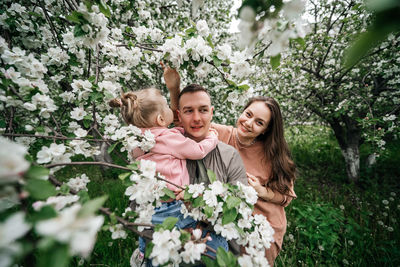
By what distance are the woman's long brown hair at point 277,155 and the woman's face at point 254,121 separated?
0.09m

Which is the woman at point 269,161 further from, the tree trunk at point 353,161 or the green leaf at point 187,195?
the tree trunk at point 353,161

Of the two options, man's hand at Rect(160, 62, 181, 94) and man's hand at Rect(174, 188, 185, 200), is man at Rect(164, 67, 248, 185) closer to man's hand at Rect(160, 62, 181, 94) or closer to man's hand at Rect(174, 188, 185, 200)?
man's hand at Rect(160, 62, 181, 94)

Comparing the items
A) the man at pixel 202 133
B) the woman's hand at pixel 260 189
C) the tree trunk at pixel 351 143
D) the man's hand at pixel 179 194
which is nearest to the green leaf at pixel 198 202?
the man's hand at pixel 179 194

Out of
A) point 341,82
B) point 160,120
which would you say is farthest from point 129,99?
point 341,82

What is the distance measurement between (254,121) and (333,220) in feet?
7.47

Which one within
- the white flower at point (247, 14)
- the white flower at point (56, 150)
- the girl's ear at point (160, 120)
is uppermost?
the white flower at point (247, 14)

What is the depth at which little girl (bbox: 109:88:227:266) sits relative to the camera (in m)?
1.35

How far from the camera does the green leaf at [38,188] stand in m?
0.54

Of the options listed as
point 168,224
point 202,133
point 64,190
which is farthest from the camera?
point 202,133

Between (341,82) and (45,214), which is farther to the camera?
(341,82)

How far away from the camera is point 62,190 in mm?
759

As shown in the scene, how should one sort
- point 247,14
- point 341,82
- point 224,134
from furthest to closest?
point 341,82 < point 224,134 < point 247,14

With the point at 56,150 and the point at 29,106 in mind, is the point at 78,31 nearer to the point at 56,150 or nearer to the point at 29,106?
the point at 29,106

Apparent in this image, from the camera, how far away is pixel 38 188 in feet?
1.82
